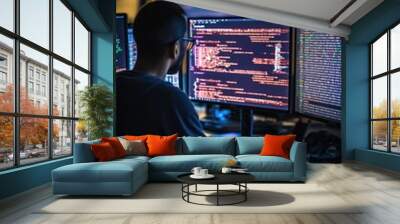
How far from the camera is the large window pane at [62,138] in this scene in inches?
255

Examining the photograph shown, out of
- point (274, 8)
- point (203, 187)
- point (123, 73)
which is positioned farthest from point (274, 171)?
point (123, 73)

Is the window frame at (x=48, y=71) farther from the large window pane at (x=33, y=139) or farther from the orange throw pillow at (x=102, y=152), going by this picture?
the orange throw pillow at (x=102, y=152)

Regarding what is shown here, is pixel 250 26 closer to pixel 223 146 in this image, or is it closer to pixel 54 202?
pixel 223 146

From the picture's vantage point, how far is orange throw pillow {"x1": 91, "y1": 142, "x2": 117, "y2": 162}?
5.61m

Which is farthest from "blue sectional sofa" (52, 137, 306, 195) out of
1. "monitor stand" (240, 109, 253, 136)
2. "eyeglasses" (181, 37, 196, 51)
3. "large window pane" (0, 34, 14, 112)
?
"eyeglasses" (181, 37, 196, 51)

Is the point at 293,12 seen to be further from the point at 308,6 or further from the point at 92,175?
the point at 92,175

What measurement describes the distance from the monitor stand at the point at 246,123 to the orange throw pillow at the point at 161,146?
9.93ft

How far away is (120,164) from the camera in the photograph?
201 inches

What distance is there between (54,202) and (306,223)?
2.95 metres

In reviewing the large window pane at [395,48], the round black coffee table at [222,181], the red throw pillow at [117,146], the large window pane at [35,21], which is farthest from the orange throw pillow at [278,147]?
the large window pane at [35,21]

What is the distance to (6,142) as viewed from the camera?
4.89 m

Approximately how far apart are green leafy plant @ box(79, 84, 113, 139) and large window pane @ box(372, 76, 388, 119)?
6.06 metres

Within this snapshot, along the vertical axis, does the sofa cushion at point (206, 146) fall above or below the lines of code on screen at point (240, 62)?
below

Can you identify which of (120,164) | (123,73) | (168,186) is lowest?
(168,186)
